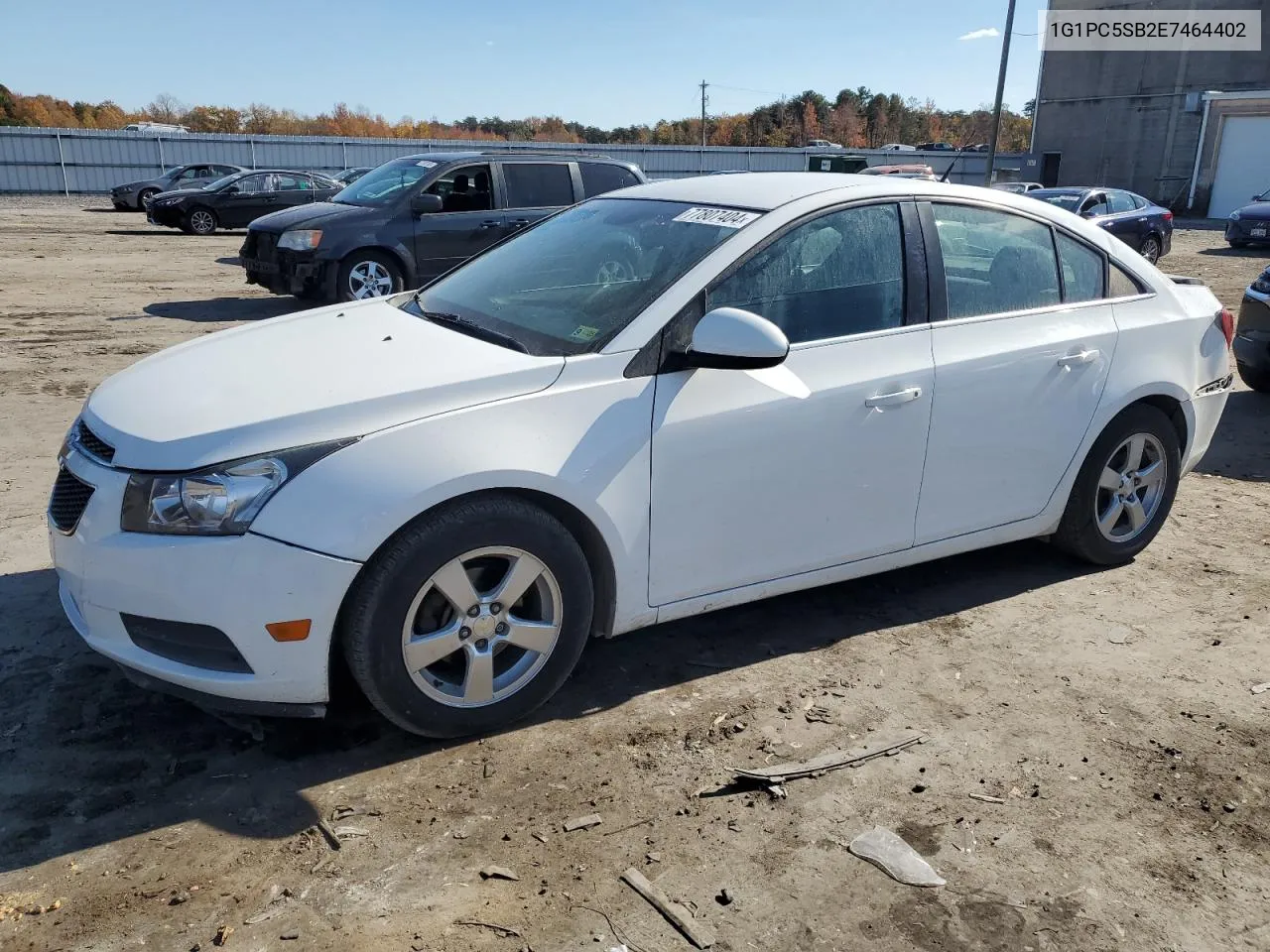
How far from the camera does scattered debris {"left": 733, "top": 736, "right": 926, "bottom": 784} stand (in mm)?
3103

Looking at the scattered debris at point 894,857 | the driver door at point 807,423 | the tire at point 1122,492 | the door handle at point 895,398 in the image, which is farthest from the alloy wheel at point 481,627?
the tire at point 1122,492

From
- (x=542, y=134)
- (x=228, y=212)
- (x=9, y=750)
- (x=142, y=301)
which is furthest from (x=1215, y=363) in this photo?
(x=542, y=134)

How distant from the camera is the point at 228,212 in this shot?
22.2m

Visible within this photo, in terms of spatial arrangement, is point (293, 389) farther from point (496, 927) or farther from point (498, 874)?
point (496, 927)

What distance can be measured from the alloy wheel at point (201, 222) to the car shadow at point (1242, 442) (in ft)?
66.6

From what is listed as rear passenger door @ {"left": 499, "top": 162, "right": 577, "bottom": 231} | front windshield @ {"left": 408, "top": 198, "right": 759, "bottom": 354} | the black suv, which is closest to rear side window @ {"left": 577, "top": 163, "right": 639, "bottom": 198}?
the black suv

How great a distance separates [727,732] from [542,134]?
9303 cm

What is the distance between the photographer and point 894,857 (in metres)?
2.76

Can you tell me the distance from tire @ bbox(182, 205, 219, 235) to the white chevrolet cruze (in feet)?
65.7

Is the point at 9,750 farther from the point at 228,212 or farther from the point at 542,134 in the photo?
the point at 542,134

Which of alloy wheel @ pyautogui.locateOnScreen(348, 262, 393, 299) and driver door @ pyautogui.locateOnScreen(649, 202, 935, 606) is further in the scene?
alloy wheel @ pyautogui.locateOnScreen(348, 262, 393, 299)

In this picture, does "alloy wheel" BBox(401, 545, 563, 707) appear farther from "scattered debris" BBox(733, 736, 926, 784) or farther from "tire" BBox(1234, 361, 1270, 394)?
"tire" BBox(1234, 361, 1270, 394)

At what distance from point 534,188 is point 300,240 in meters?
2.54

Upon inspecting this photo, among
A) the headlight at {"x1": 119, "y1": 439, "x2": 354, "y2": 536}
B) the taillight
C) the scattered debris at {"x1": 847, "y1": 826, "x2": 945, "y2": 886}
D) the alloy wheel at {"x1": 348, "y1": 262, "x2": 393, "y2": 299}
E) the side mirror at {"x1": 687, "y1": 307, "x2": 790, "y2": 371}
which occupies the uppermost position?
the side mirror at {"x1": 687, "y1": 307, "x2": 790, "y2": 371}
